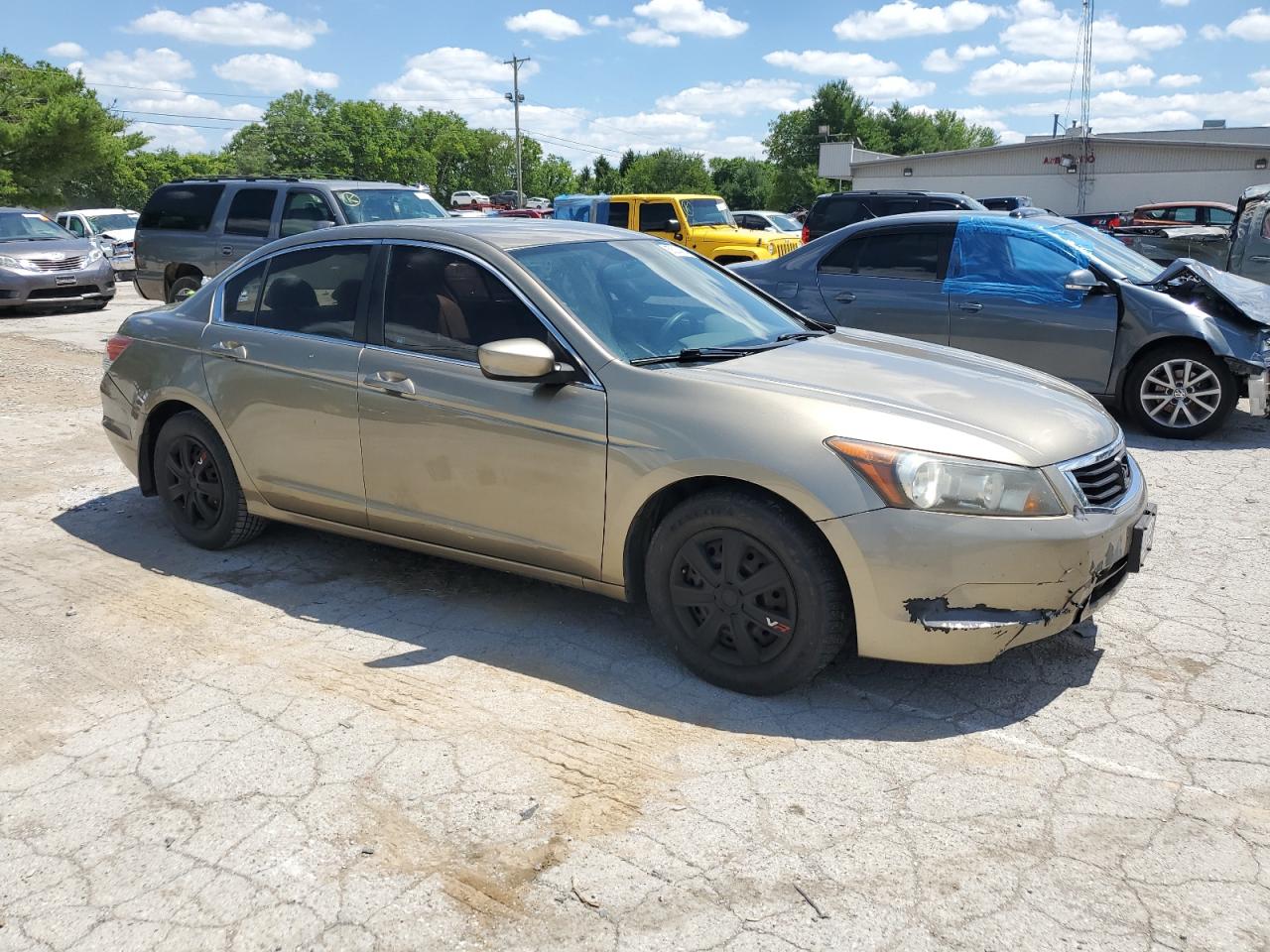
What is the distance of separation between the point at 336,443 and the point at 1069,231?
6306 millimetres

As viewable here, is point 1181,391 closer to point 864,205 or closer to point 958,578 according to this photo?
point 958,578

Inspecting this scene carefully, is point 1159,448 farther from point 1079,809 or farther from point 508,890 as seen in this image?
point 508,890

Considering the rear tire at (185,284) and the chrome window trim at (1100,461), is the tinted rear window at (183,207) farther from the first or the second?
the chrome window trim at (1100,461)

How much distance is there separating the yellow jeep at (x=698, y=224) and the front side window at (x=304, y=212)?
7615mm

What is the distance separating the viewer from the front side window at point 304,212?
11961mm

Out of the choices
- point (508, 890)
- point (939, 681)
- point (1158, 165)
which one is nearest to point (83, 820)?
point (508, 890)

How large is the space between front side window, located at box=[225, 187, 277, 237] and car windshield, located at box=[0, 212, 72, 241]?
241 inches

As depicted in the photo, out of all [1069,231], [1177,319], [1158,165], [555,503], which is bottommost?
[555,503]

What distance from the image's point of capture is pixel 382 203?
1246 centimetres

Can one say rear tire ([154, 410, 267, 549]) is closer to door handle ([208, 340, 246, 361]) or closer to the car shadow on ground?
the car shadow on ground

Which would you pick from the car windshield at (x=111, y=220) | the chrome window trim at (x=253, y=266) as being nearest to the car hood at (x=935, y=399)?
the chrome window trim at (x=253, y=266)

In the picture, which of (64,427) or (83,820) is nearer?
(83,820)

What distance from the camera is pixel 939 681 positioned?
12.8 feet

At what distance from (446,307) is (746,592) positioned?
1781 millimetres
